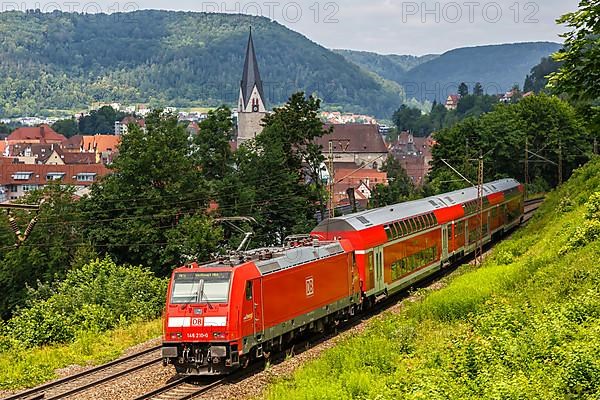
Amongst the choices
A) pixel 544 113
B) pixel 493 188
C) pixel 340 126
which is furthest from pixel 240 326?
pixel 340 126

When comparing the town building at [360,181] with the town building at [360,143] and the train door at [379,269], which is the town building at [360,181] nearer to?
the town building at [360,143]

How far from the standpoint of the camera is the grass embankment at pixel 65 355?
22.2m

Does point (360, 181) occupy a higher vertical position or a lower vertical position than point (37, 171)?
lower

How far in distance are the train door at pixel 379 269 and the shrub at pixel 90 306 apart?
33.6 ft

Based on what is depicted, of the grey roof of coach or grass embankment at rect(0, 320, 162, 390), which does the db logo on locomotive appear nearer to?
the grey roof of coach

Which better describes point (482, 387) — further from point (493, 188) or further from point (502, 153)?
point (502, 153)

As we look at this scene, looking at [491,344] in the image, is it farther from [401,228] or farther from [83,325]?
[83,325]

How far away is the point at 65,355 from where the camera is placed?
2517 cm

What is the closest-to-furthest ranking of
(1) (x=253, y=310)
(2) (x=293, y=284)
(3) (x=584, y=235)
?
1. (1) (x=253, y=310)
2. (2) (x=293, y=284)
3. (3) (x=584, y=235)

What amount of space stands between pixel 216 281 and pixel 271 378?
2855 millimetres

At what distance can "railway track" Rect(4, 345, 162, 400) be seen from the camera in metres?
20.4

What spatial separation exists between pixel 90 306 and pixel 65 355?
7562 mm

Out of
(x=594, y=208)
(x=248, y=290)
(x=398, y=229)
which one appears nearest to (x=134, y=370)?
(x=248, y=290)

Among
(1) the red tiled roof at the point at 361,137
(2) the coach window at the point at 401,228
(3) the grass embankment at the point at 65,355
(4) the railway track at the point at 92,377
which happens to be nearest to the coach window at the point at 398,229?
(2) the coach window at the point at 401,228
